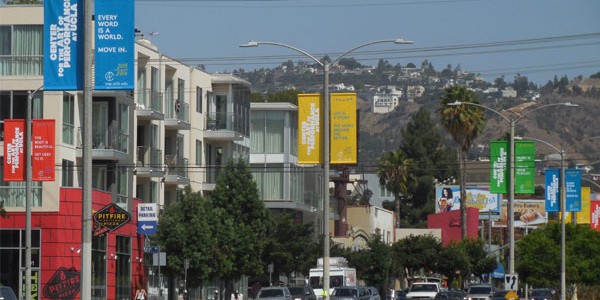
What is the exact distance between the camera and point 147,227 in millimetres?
57844

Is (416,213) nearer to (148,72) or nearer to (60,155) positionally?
(148,72)

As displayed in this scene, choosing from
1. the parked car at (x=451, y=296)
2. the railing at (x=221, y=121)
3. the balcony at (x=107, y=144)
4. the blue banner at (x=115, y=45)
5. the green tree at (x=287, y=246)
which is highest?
the railing at (x=221, y=121)

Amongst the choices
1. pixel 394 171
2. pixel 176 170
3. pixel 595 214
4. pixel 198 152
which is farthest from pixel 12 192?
pixel 394 171

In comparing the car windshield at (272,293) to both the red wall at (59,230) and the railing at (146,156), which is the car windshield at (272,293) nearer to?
the red wall at (59,230)

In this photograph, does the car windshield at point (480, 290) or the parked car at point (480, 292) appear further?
the car windshield at point (480, 290)

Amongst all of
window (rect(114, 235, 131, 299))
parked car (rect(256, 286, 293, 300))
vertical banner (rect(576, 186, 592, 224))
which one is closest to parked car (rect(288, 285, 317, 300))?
parked car (rect(256, 286, 293, 300))

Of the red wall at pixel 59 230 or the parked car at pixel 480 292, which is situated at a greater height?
the red wall at pixel 59 230

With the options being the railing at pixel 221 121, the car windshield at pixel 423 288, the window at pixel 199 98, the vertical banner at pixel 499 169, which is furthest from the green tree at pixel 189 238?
the vertical banner at pixel 499 169

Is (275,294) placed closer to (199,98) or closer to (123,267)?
(123,267)

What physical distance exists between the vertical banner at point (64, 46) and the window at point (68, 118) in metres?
28.7

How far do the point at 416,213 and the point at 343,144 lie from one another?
108 m

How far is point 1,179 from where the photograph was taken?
→ 56.3m

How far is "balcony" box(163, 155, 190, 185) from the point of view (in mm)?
69250

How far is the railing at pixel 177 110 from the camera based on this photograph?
69.9 meters
